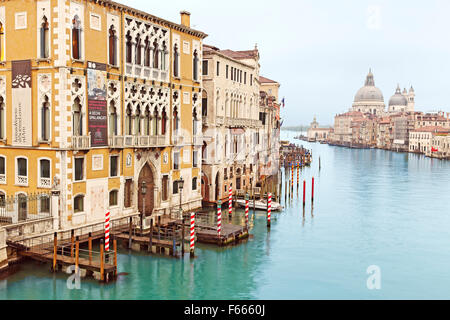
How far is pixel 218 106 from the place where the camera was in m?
32.8

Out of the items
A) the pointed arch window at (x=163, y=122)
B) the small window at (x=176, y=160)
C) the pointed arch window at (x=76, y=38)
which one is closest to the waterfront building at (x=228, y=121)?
the small window at (x=176, y=160)

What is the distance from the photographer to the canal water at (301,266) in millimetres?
17812

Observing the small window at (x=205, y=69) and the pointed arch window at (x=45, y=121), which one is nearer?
the pointed arch window at (x=45, y=121)

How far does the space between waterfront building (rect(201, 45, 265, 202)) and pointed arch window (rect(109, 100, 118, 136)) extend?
31.7 ft

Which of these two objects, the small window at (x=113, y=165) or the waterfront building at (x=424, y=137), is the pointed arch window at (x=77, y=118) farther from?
the waterfront building at (x=424, y=137)

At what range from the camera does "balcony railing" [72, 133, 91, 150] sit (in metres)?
20.2

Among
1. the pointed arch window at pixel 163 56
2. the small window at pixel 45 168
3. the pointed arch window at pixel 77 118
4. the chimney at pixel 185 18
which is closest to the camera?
the small window at pixel 45 168

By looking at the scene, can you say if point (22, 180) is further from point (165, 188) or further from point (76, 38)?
point (165, 188)

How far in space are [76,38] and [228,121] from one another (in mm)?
15487

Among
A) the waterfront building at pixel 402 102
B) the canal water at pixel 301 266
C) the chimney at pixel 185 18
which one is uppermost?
the waterfront building at pixel 402 102

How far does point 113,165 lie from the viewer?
75.4ft

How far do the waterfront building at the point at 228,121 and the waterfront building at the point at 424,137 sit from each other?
81.6m
